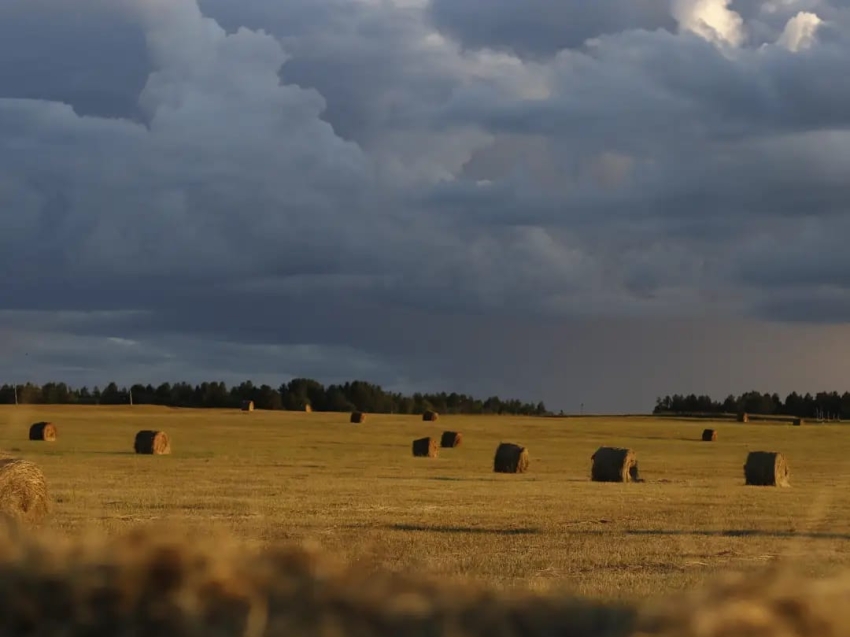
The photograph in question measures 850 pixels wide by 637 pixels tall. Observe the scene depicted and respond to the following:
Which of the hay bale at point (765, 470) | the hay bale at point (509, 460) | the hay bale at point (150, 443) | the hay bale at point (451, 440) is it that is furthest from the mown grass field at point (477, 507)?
the hay bale at point (451, 440)

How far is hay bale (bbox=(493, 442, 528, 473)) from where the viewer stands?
1452 inches

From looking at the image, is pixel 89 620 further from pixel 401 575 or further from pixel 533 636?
pixel 533 636

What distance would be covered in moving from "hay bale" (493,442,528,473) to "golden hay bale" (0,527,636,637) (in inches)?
1365

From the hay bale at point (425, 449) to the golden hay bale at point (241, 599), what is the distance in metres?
43.8

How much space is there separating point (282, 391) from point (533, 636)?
114 metres

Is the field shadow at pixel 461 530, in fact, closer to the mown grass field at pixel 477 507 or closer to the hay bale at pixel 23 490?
the mown grass field at pixel 477 507

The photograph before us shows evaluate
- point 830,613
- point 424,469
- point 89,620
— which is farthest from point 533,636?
point 424,469

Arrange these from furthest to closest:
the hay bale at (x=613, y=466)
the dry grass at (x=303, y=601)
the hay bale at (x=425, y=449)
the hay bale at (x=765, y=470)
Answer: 1. the hay bale at (x=425, y=449)
2. the hay bale at (x=613, y=466)
3. the hay bale at (x=765, y=470)
4. the dry grass at (x=303, y=601)

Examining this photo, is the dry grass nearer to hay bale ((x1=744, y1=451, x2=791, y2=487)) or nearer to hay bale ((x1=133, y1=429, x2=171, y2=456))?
hay bale ((x1=744, y1=451, x2=791, y2=487))

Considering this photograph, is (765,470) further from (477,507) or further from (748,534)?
(748,534)

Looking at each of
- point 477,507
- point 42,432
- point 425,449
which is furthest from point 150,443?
point 477,507

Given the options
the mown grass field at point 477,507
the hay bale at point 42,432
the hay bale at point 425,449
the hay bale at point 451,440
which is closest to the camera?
the mown grass field at point 477,507

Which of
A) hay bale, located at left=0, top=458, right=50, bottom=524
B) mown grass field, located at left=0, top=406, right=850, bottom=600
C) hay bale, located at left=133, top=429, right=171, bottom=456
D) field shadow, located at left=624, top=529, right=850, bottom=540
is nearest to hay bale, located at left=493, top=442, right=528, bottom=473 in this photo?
mown grass field, located at left=0, top=406, right=850, bottom=600

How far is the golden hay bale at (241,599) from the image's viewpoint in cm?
192
